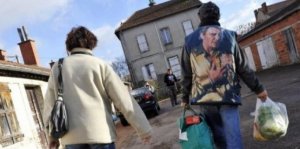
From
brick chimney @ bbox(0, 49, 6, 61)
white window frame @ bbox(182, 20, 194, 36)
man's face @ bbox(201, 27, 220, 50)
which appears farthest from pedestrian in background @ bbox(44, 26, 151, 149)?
white window frame @ bbox(182, 20, 194, 36)

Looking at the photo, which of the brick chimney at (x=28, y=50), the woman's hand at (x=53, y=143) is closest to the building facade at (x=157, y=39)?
the brick chimney at (x=28, y=50)

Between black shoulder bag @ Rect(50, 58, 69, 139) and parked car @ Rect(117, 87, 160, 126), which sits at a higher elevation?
black shoulder bag @ Rect(50, 58, 69, 139)

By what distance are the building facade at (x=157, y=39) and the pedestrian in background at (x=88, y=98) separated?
36.7 metres

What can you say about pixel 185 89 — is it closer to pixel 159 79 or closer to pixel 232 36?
pixel 232 36

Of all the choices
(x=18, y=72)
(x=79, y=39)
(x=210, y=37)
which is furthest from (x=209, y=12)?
(x=18, y=72)

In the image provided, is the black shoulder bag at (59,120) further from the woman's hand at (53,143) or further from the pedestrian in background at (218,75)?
the pedestrian in background at (218,75)

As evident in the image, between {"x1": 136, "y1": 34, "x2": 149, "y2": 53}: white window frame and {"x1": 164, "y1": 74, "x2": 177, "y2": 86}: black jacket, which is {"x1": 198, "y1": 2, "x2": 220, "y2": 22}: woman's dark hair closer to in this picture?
{"x1": 164, "y1": 74, "x2": 177, "y2": 86}: black jacket

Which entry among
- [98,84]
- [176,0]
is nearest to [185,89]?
[98,84]

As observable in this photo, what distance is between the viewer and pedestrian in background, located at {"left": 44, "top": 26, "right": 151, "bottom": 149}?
11.8 ft

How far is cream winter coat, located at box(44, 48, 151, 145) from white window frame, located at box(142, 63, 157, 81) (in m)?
37.3

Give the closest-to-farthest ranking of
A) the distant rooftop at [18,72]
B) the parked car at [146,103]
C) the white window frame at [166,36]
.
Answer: the distant rooftop at [18,72]
the parked car at [146,103]
the white window frame at [166,36]

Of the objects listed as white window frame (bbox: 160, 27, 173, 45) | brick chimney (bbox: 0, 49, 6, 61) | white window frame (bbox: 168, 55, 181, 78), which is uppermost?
white window frame (bbox: 160, 27, 173, 45)

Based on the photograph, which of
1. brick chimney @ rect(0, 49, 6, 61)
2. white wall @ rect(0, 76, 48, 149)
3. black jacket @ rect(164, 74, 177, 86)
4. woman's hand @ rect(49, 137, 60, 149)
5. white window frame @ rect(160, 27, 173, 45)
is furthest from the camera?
white window frame @ rect(160, 27, 173, 45)

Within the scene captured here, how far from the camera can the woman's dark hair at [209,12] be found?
4367 mm
